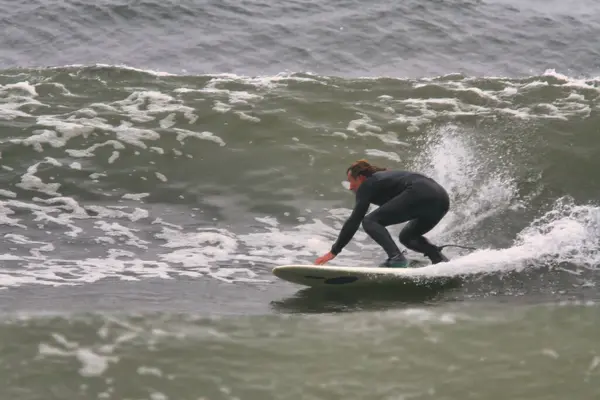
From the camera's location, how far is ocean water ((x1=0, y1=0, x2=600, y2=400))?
577cm

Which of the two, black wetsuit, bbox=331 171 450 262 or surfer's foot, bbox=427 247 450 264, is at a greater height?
black wetsuit, bbox=331 171 450 262

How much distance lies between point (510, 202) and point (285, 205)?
10.9 ft

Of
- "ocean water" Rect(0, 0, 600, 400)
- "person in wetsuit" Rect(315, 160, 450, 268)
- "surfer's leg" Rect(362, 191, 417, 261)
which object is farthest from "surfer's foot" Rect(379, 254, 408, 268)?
"ocean water" Rect(0, 0, 600, 400)

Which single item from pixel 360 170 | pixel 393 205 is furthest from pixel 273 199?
pixel 393 205

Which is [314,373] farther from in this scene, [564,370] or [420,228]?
[420,228]

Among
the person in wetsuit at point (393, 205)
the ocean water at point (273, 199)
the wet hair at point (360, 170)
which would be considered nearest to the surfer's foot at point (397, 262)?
the person in wetsuit at point (393, 205)

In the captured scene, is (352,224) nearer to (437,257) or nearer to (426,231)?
(426,231)

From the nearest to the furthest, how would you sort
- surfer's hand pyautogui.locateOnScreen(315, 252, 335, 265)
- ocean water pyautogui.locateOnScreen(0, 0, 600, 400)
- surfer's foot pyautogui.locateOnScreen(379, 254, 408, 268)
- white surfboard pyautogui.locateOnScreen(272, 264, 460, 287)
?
ocean water pyautogui.locateOnScreen(0, 0, 600, 400) < white surfboard pyautogui.locateOnScreen(272, 264, 460, 287) < surfer's hand pyautogui.locateOnScreen(315, 252, 335, 265) < surfer's foot pyautogui.locateOnScreen(379, 254, 408, 268)

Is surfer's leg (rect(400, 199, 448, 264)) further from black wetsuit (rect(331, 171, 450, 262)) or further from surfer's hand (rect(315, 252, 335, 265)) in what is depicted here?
surfer's hand (rect(315, 252, 335, 265))

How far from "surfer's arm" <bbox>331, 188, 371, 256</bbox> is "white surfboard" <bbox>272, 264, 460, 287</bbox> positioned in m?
0.45

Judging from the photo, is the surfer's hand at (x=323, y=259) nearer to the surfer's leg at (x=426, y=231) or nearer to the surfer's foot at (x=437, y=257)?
the surfer's leg at (x=426, y=231)

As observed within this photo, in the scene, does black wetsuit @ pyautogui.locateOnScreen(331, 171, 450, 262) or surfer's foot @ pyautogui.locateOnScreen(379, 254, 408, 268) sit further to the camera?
black wetsuit @ pyautogui.locateOnScreen(331, 171, 450, 262)

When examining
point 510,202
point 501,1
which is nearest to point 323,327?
point 510,202

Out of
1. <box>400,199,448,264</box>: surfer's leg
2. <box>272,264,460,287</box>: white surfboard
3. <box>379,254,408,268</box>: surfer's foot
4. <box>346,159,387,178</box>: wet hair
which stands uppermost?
<box>346,159,387,178</box>: wet hair
